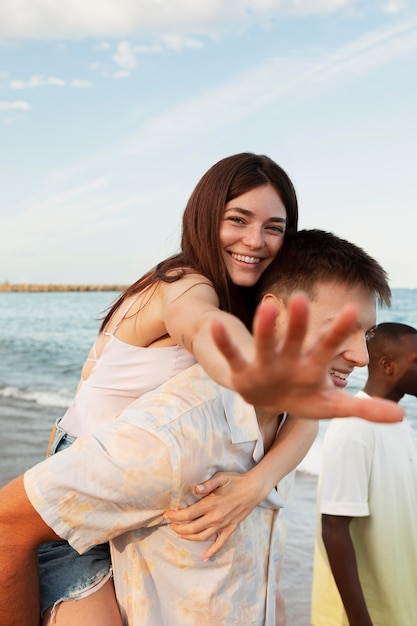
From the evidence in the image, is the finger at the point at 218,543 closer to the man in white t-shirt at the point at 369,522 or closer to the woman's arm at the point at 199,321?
the woman's arm at the point at 199,321

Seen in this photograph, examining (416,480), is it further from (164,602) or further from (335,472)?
(164,602)

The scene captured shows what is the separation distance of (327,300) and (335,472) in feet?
3.67

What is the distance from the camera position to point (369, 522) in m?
3.27

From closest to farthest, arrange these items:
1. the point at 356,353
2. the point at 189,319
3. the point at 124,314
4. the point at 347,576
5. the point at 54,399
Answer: the point at 189,319
the point at 356,353
the point at 124,314
the point at 347,576
the point at 54,399

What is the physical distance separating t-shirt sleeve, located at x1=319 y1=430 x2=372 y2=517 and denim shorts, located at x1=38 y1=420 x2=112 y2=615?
1171 millimetres

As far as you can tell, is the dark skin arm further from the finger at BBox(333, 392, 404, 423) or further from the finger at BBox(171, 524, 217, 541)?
the finger at BBox(333, 392, 404, 423)

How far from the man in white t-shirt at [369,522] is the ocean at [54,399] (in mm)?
1263

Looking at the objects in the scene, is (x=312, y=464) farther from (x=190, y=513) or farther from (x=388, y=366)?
(x=190, y=513)

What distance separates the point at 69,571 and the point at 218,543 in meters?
0.51

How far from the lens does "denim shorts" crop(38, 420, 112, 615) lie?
2.26 metres

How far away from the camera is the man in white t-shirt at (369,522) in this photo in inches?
125

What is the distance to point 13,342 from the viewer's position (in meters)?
23.9

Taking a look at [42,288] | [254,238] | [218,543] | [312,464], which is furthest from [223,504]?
[42,288]

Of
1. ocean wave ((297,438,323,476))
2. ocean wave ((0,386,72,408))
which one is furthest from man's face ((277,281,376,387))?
ocean wave ((0,386,72,408))
